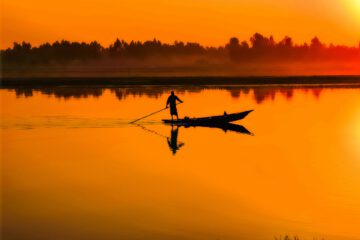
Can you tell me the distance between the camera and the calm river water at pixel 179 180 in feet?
46.8

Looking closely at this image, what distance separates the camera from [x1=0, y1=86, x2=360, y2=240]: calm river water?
46.8ft

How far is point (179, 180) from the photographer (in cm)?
1962

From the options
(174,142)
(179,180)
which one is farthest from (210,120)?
(179,180)

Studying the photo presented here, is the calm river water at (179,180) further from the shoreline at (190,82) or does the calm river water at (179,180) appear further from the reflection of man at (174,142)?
the shoreline at (190,82)

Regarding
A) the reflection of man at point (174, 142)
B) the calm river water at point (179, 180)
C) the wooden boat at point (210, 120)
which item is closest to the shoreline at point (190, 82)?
the wooden boat at point (210, 120)

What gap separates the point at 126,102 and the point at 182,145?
1065 inches

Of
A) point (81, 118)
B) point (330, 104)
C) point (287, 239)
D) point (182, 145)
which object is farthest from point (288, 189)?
point (330, 104)

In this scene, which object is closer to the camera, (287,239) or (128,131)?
(287,239)

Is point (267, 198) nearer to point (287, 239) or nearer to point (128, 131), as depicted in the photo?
point (287, 239)

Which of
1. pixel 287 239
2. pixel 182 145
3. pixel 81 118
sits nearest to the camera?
pixel 287 239

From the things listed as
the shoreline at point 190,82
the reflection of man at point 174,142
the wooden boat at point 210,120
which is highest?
the wooden boat at point 210,120

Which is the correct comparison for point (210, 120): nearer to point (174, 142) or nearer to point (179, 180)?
point (174, 142)

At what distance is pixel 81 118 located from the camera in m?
40.0

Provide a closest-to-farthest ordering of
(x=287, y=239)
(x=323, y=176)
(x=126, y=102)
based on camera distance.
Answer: (x=287, y=239) < (x=323, y=176) < (x=126, y=102)
